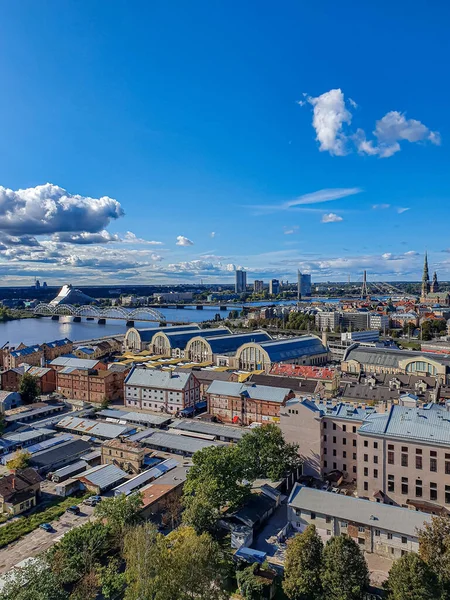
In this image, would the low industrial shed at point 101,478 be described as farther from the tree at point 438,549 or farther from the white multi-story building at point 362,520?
the tree at point 438,549

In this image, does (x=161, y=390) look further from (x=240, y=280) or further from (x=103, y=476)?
(x=240, y=280)

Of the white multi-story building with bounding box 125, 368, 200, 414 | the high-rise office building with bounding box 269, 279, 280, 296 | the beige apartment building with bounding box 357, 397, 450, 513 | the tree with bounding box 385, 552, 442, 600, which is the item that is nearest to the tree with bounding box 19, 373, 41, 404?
the white multi-story building with bounding box 125, 368, 200, 414


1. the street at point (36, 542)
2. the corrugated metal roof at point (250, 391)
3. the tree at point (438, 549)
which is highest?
the corrugated metal roof at point (250, 391)

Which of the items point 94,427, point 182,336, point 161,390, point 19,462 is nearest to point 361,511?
point 19,462

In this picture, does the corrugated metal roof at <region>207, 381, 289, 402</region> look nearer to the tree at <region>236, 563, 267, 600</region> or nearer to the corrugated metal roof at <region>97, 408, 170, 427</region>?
the corrugated metal roof at <region>97, 408, 170, 427</region>

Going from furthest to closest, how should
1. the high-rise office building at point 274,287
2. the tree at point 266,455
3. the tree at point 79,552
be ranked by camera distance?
the high-rise office building at point 274,287, the tree at point 266,455, the tree at point 79,552

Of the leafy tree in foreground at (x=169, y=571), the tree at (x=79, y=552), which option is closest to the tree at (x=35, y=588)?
the tree at (x=79, y=552)
